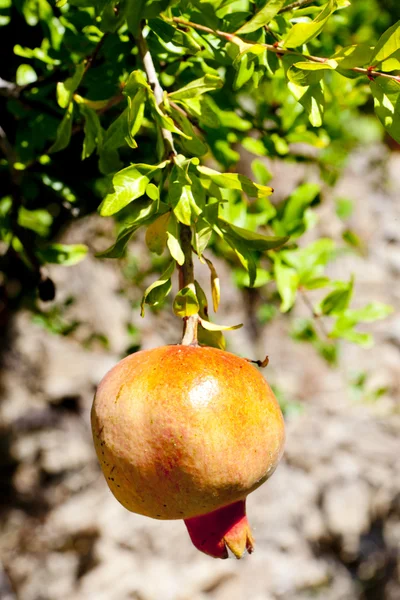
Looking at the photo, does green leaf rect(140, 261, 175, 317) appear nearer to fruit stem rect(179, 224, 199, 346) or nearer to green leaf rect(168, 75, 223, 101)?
fruit stem rect(179, 224, 199, 346)

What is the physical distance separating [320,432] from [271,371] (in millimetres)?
388

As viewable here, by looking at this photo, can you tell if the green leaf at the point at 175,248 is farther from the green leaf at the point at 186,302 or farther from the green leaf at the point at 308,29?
the green leaf at the point at 308,29

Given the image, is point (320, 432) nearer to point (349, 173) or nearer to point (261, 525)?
point (261, 525)

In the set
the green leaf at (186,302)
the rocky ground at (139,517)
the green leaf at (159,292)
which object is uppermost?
the green leaf at (159,292)

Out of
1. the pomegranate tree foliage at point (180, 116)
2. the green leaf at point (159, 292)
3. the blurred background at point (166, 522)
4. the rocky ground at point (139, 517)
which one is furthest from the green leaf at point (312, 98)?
the rocky ground at point (139, 517)

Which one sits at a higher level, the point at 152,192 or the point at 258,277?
the point at 152,192

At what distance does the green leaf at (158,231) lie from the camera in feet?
2.20

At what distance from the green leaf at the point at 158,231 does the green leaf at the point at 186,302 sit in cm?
6

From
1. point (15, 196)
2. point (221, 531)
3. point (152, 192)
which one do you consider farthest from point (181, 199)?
point (15, 196)

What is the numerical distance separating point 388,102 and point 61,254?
2.07 ft

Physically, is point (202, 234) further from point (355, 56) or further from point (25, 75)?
point (25, 75)

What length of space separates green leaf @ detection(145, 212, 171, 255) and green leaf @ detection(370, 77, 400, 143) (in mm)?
233

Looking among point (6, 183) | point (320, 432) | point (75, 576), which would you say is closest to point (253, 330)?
point (320, 432)

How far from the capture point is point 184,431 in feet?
1.88
